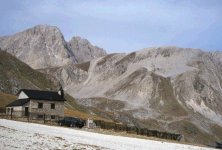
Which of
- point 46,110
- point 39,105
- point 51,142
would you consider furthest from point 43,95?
point 51,142

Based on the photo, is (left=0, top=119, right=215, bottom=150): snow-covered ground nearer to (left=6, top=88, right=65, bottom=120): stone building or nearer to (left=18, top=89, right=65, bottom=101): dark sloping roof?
(left=6, top=88, right=65, bottom=120): stone building

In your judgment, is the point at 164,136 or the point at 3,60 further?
the point at 3,60

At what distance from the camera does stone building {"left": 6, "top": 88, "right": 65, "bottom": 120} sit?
326ft

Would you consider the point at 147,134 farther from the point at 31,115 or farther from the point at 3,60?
the point at 3,60

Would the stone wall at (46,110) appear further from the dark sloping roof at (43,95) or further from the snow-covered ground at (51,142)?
the snow-covered ground at (51,142)

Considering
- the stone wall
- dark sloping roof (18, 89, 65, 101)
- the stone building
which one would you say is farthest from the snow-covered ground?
dark sloping roof (18, 89, 65, 101)

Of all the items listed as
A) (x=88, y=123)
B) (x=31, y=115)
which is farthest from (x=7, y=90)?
(x=88, y=123)

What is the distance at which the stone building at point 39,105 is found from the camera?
9931 centimetres

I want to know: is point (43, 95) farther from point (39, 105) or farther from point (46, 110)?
point (46, 110)

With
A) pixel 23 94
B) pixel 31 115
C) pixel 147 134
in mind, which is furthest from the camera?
pixel 23 94

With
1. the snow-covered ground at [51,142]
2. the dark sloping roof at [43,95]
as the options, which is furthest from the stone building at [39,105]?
the snow-covered ground at [51,142]

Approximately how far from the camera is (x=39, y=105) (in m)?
100

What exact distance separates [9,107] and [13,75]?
7075cm

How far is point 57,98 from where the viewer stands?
102500mm
